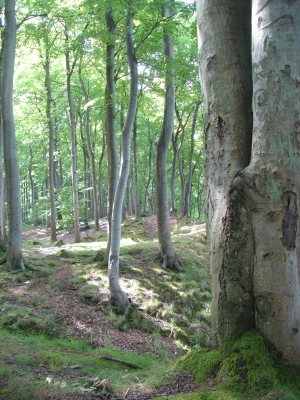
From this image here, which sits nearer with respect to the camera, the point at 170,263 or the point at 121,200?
the point at 121,200

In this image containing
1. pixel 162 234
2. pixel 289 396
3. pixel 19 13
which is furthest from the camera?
pixel 19 13

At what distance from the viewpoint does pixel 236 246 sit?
8.64ft

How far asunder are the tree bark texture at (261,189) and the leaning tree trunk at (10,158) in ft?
25.1

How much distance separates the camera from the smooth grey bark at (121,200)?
730 centimetres

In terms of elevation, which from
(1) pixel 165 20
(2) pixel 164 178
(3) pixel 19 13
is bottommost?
(2) pixel 164 178

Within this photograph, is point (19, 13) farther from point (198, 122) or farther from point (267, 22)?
point (198, 122)

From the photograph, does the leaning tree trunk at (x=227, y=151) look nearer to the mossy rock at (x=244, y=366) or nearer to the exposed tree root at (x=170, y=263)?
the mossy rock at (x=244, y=366)

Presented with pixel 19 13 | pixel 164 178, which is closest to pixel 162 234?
pixel 164 178

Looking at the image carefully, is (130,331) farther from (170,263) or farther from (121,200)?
(170,263)

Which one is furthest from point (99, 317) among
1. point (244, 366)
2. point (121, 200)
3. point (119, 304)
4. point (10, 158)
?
point (244, 366)

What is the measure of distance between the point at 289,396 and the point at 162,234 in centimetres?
801

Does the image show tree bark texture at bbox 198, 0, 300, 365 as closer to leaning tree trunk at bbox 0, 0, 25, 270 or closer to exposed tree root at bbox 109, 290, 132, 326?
exposed tree root at bbox 109, 290, 132, 326

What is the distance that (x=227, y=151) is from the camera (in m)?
2.82

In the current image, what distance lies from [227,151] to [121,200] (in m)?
4.76
